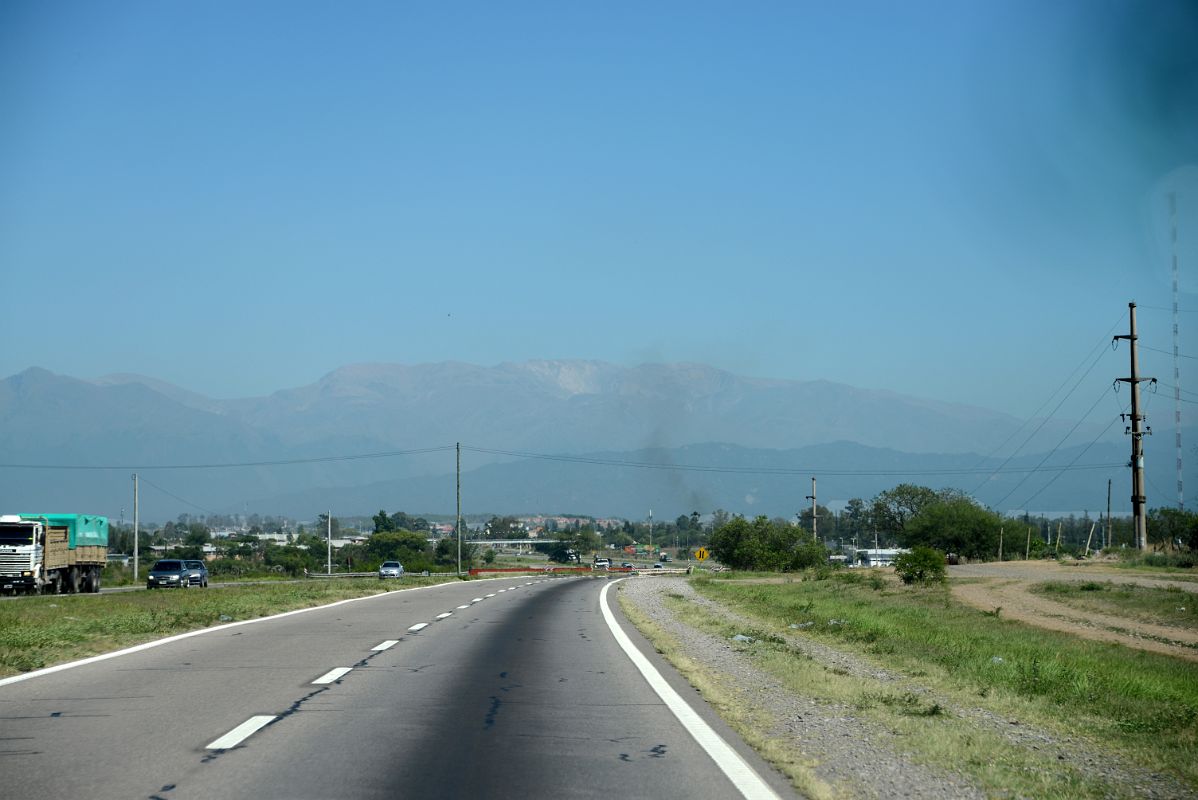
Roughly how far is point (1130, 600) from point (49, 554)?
4235 centimetres

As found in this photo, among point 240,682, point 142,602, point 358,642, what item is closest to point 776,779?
point 240,682

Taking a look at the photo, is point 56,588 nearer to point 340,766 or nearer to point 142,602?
point 142,602

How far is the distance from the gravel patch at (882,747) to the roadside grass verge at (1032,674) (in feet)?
0.73

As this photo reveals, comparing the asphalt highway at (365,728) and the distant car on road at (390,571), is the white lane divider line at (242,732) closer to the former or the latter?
the asphalt highway at (365,728)

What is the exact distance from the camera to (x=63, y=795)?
25.7ft

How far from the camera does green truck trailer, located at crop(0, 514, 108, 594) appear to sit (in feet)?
161

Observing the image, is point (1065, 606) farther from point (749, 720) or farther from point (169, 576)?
point (169, 576)

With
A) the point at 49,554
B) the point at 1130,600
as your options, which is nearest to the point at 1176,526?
the point at 1130,600

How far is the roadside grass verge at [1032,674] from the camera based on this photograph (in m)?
10.8

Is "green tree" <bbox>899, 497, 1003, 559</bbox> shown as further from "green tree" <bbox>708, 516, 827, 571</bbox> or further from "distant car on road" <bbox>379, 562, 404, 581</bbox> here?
"distant car on road" <bbox>379, 562, 404, 581</bbox>

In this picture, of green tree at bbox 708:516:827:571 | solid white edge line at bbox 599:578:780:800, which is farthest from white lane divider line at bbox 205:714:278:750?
green tree at bbox 708:516:827:571

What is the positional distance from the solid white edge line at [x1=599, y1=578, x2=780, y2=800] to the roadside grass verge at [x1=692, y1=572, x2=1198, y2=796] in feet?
Answer: 5.34

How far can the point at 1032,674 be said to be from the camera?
16344mm

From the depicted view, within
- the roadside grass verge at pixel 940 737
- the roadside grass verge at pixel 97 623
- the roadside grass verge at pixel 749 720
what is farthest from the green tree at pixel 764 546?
the roadside grass verge at pixel 940 737
